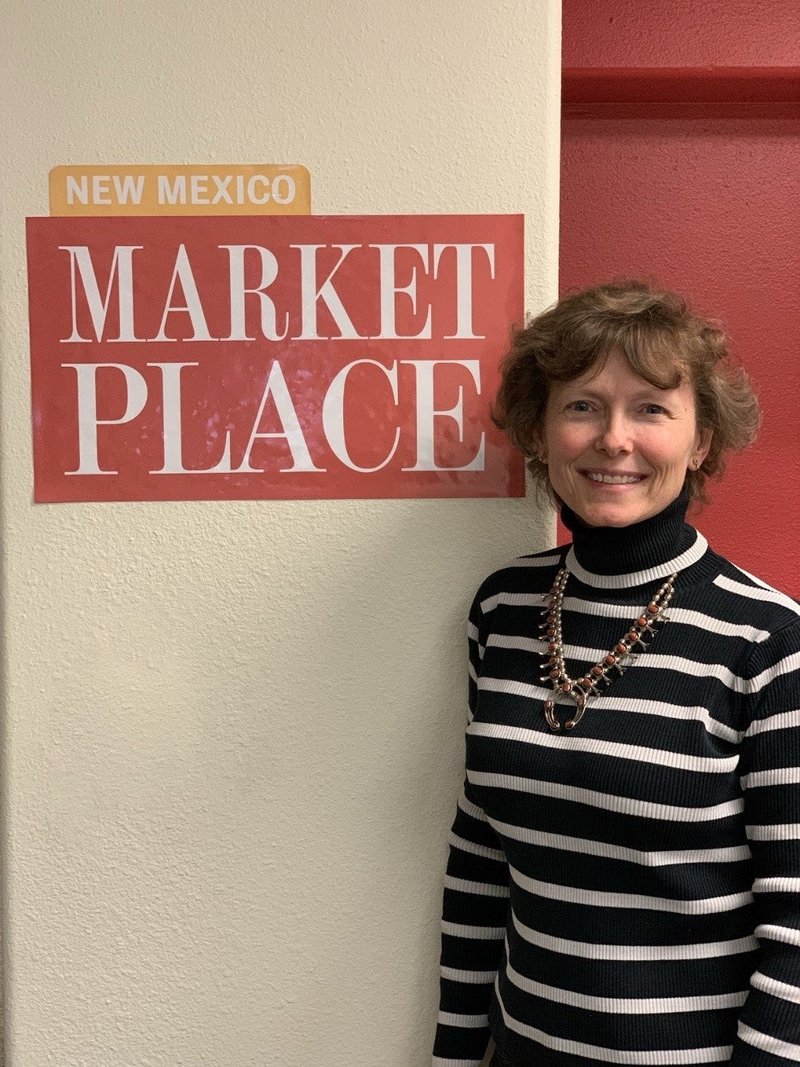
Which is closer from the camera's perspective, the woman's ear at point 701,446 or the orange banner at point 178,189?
the woman's ear at point 701,446

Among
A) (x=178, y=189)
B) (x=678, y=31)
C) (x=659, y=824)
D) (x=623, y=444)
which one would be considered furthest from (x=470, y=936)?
(x=678, y=31)

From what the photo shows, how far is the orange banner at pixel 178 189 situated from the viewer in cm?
139

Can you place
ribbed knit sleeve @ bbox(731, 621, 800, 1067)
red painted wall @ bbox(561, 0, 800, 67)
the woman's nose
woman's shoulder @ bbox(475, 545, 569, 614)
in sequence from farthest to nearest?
red painted wall @ bbox(561, 0, 800, 67)
woman's shoulder @ bbox(475, 545, 569, 614)
the woman's nose
ribbed knit sleeve @ bbox(731, 621, 800, 1067)

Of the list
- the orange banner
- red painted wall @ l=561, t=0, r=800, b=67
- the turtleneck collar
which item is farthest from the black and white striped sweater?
red painted wall @ l=561, t=0, r=800, b=67

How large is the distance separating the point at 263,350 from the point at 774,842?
34.2 inches

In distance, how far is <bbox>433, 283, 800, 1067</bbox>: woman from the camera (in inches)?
44.1

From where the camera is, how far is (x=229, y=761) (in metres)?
1.45

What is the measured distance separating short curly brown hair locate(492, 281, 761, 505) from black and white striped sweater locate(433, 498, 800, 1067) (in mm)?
132

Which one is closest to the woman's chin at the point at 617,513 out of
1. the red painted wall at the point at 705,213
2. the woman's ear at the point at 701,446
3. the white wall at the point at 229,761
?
the woman's ear at the point at 701,446

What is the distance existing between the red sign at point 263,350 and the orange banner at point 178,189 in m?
0.02

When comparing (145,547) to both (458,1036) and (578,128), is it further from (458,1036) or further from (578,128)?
(578,128)

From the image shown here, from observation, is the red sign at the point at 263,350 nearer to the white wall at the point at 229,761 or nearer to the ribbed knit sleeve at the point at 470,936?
the white wall at the point at 229,761

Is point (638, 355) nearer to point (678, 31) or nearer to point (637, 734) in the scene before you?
point (637, 734)

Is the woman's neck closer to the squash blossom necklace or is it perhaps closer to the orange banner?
the squash blossom necklace
